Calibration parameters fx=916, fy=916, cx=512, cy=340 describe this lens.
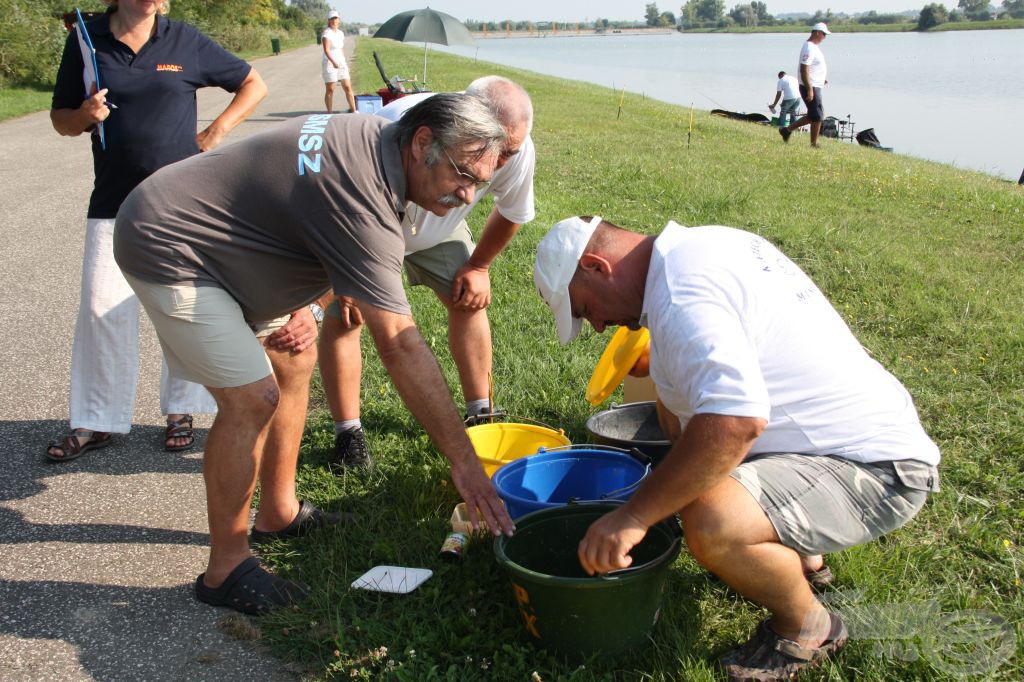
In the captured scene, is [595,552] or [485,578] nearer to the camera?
[595,552]

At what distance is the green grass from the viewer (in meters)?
16.8

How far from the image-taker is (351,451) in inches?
162

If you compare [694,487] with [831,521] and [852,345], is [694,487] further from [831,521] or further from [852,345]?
[852,345]

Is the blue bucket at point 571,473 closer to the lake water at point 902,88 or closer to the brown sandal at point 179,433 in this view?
the brown sandal at point 179,433

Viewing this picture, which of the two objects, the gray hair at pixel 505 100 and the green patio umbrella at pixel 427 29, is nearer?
the gray hair at pixel 505 100

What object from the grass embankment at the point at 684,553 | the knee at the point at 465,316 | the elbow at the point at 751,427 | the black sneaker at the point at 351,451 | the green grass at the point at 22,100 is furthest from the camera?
the green grass at the point at 22,100

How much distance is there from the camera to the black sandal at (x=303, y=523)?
3564 millimetres

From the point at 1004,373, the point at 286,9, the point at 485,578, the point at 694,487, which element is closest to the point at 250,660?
the point at 485,578

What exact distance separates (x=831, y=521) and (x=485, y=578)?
4.00 feet

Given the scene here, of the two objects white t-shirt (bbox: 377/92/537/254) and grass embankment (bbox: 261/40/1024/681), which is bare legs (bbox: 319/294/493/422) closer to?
grass embankment (bbox: 261/40/1024/681)

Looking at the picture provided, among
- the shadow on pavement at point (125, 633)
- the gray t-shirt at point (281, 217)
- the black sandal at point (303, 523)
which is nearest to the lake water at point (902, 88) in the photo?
the black sandal at point (303, 523)

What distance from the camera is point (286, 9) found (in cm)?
8250

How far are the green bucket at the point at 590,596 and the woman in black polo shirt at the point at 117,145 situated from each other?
2.12 m

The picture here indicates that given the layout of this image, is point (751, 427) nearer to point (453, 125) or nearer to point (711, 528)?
point (711, 528)
